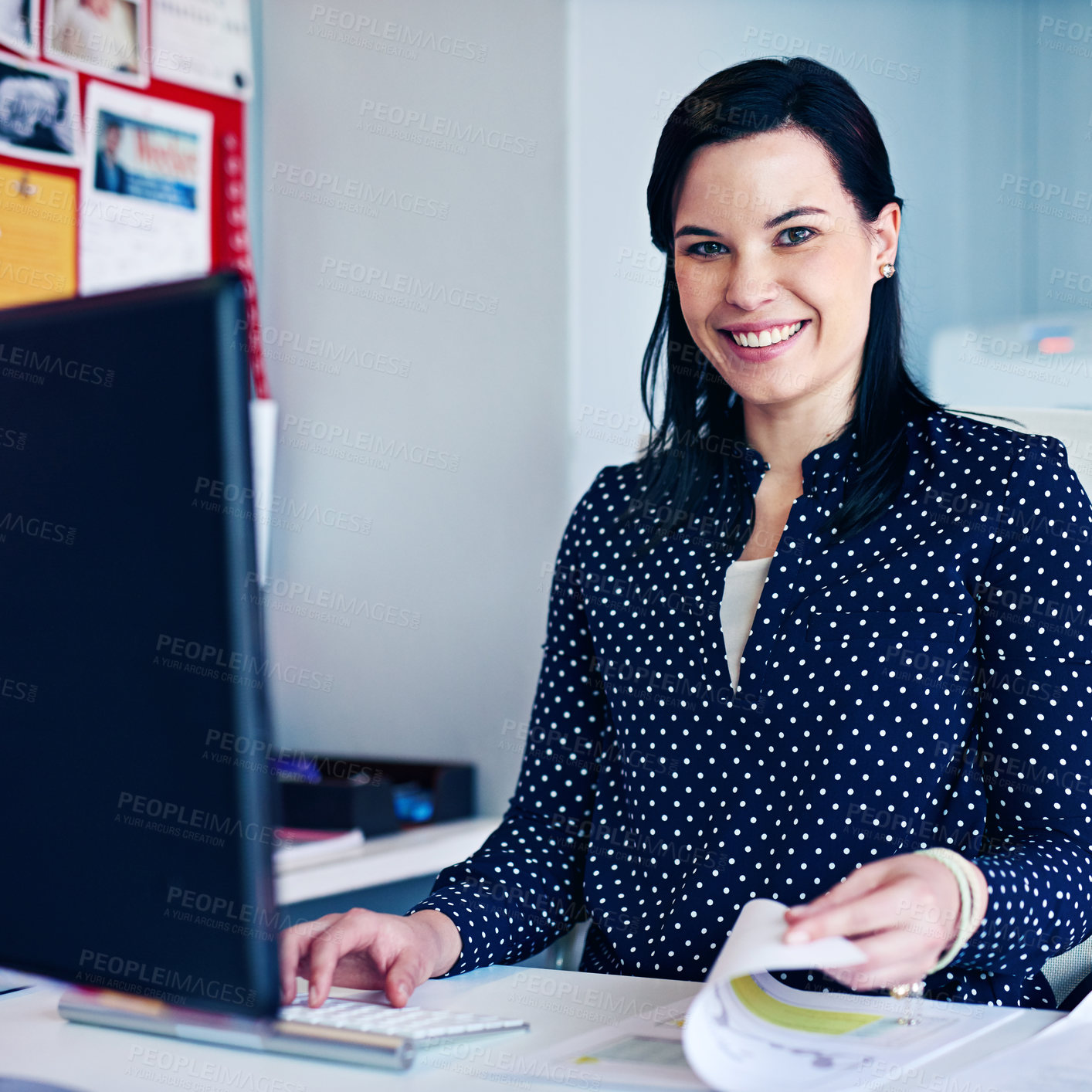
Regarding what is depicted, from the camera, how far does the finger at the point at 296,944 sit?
30.2 inches

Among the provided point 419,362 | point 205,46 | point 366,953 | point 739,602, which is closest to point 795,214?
point 739,602

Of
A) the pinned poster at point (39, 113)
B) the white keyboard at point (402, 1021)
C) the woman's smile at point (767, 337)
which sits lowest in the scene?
the white keyboard at point (402, 1021)

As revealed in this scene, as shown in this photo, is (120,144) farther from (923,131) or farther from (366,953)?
(366,953)

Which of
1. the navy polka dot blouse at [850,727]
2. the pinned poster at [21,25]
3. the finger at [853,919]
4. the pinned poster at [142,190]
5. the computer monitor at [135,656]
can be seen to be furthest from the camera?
the pinned poster at [142,190]

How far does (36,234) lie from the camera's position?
1.85 meters

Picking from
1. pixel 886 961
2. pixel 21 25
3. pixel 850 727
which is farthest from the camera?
pixel 21 25

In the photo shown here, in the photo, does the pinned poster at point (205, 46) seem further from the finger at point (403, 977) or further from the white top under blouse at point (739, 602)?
the finger at point (403, 977)

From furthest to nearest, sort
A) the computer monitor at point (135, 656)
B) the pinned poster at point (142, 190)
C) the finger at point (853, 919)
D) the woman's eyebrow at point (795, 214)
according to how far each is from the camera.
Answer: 1. the pinned poster at point (142, 190)
2. the woman's eyebrow at point (795, 214)
3. the finger at point (853, 919)
4. the computer monitor at point (135, 656)

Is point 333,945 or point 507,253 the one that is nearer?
point 333,945

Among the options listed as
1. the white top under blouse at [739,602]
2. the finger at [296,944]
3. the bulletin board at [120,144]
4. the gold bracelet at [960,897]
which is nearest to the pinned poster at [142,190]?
the bulletin board at [120,144]

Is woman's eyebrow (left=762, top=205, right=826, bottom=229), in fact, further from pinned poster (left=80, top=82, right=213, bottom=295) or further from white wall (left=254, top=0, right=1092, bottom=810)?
pinned poster (left=80, top=82, right=213, bottom=295)

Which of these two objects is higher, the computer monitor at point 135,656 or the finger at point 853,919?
the computer monitor at point 135,656

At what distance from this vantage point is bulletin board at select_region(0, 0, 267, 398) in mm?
1829

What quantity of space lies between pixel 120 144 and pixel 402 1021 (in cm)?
169
